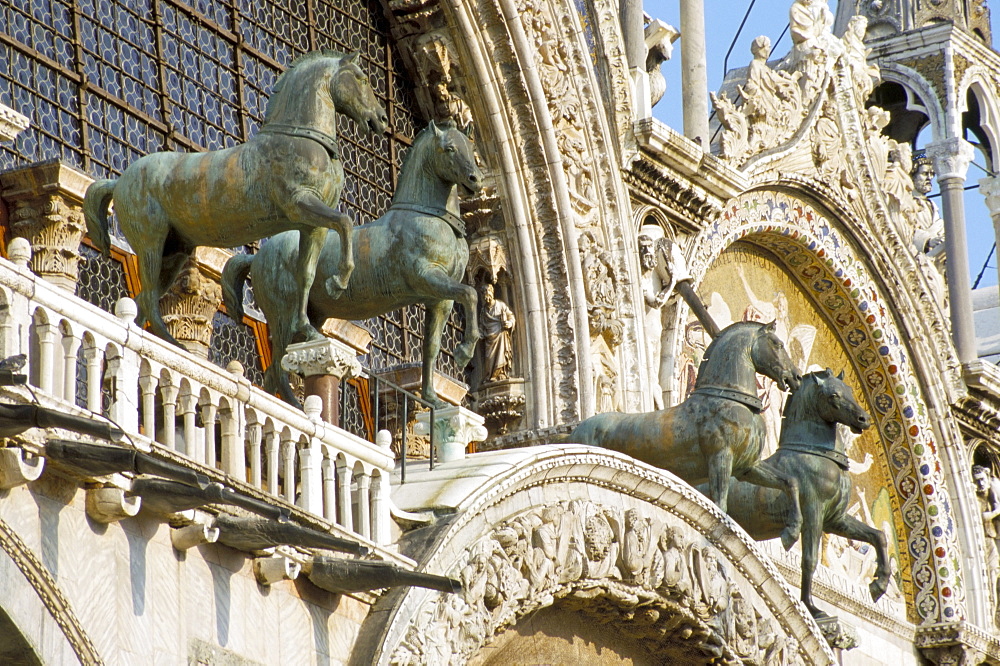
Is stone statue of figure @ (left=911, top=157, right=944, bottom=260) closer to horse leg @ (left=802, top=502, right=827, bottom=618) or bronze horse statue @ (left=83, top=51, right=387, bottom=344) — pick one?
horse leg @ (left=802, top=502, right=827, bottom=618)

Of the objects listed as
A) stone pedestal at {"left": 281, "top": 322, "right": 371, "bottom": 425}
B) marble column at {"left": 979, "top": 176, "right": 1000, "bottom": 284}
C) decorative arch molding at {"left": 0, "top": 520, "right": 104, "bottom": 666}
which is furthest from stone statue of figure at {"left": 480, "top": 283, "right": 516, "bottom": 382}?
marble column at {"left": 979, "top": 176, "right": 1000, "bottom": 284}

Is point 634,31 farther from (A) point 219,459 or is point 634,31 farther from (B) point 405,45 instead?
(A) point 219,459

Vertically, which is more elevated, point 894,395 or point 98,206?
point 894,395

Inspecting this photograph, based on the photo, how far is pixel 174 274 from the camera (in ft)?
39.1

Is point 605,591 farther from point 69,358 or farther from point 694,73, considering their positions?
point 694,73

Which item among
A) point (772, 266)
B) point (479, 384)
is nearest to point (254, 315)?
point (479, 384)

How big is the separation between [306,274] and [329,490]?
1.61 metres

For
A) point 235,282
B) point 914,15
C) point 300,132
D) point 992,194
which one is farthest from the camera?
point 914,15

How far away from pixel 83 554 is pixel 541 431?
7257mm

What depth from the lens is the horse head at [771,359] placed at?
14414 mm

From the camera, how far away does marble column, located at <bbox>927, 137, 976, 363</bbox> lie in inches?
883

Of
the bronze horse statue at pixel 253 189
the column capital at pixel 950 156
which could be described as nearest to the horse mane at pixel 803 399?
the bronze horse statue at pixel 253 189

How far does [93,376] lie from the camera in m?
9.36

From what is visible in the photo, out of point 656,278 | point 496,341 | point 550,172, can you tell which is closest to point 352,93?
point 496,341
